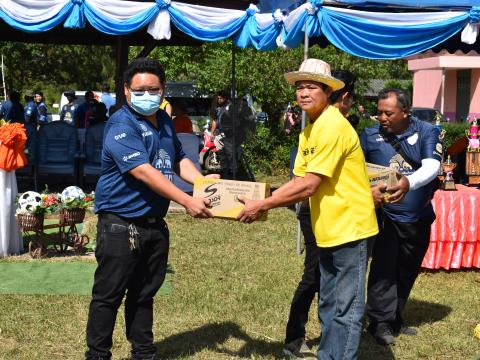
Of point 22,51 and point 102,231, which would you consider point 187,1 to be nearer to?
point 102,231

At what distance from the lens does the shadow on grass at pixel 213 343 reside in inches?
193

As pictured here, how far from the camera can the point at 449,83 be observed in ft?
111

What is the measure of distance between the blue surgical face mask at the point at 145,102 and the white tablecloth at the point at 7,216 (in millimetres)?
4050

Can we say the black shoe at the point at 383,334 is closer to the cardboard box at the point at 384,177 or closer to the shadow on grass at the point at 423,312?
the shadow on grass at the point at 423,312

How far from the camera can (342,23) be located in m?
7.73

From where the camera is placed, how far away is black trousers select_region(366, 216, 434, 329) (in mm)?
5180

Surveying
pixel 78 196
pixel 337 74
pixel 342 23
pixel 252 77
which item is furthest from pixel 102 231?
pixel 252 77

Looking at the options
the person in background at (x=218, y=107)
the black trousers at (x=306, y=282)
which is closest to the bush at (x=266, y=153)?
the person in background at (x=218, y=107)

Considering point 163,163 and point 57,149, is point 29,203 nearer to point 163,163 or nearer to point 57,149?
point 163,163

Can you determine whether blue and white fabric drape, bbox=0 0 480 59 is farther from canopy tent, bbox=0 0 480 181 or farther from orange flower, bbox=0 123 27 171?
orange flower, bbox=0 123 27 171

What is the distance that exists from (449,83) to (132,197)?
3180 centimetres

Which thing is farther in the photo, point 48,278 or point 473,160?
point 473,160

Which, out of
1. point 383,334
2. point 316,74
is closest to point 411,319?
point 383,334

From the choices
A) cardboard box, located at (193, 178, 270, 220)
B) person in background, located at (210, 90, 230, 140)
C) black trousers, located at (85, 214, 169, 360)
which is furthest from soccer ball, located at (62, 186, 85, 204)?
person in background, located at (210, 90, 230, 140)
